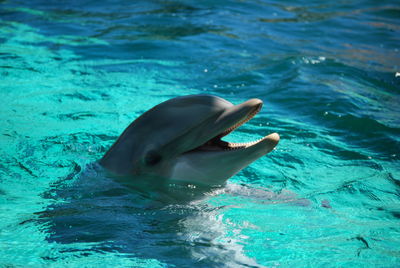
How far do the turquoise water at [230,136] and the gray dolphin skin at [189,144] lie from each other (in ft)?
0.67

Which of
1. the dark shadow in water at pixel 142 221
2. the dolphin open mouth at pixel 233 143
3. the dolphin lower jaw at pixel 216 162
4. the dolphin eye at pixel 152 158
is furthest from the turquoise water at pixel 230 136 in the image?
the dolphin open mouth at pixel 233 143

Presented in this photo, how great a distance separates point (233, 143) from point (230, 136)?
315 centimetres

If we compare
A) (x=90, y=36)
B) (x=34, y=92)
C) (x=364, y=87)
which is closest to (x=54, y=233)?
(x=34, y=92)

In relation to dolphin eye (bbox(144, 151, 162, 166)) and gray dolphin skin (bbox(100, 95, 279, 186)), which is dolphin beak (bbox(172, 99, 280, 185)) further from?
dolphin eye (bbox(144, 151, 162, 166))

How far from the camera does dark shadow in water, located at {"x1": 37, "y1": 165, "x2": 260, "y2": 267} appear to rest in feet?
12.9

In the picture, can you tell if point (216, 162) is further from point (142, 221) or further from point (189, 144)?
point (142, 221)

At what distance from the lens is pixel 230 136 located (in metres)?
7.43

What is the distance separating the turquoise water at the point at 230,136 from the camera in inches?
163

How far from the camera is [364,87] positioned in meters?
9.69

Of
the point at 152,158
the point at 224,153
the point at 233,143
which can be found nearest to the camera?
the point at 224,153

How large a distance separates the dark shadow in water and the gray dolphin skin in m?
0.15

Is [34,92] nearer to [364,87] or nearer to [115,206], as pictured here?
[115,206]

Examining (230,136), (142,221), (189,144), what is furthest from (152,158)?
(230,136)

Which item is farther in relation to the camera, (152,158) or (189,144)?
(152,158)
